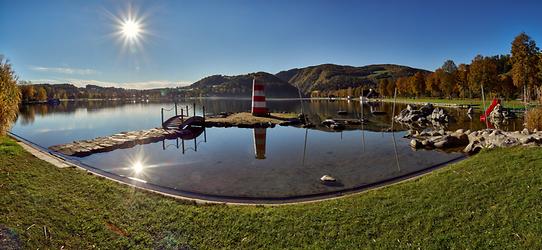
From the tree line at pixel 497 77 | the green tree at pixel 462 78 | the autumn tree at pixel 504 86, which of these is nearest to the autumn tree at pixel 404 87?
the tree line at pixel 497 77

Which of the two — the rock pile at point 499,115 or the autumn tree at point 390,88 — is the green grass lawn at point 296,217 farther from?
the autumn tree at point 390,88

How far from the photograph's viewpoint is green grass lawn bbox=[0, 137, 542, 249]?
275 inches

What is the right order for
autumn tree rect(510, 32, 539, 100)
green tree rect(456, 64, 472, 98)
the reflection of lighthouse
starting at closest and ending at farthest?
the reflection of lighthouse, autumn tree rect(510, 32, 539, 100), green tree rect(456, 64, 472, 98)

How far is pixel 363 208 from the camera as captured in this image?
9.09m

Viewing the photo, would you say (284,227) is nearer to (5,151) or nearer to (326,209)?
(326,209)

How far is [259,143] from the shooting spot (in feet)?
85.9

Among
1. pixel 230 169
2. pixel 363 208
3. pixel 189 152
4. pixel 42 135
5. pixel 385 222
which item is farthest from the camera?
pixel 42 135

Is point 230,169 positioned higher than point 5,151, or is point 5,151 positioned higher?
point 5,151

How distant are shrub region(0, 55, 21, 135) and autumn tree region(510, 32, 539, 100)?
70.5 m

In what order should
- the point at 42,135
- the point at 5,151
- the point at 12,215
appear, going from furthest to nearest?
the point at 42,135 → the point at 5,151 → the point at 12,215

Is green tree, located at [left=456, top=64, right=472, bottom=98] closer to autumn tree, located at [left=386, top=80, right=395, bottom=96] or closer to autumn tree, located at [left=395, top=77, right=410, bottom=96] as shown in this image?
autumn tree, located at [left=395, top=77, right=410, bottom=96]

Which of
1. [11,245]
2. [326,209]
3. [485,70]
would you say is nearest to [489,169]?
[326,209]

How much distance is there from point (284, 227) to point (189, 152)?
15.7 metres

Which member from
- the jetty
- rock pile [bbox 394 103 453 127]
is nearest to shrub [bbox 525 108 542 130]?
rock pile [bbox 394 103 453 127]
